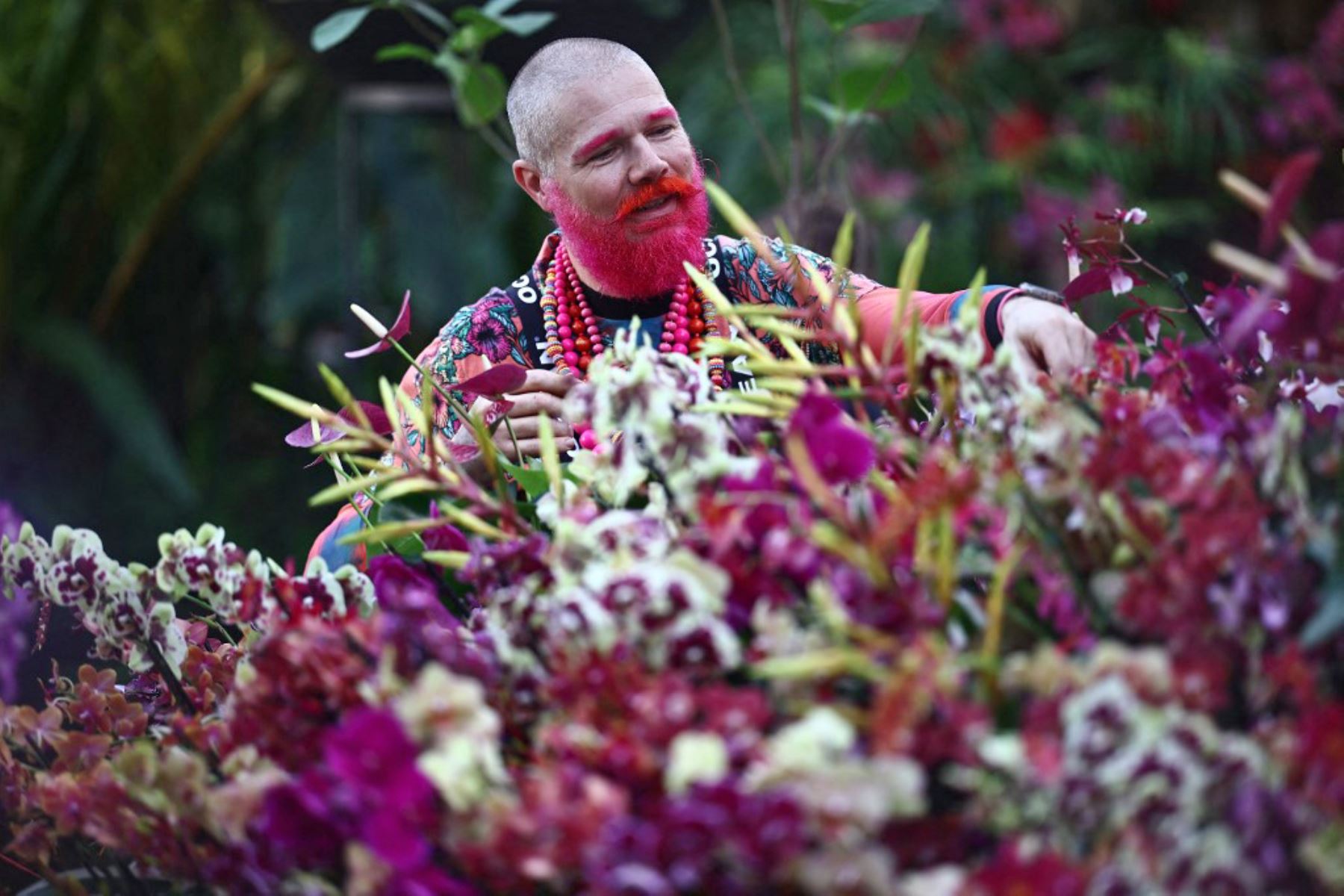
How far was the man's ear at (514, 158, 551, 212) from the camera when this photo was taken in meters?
1.13

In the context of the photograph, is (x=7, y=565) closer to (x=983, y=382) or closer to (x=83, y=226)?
(x=983, y=382)

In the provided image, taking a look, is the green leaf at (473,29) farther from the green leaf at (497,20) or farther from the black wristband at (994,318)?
the black wristband at (994,318)

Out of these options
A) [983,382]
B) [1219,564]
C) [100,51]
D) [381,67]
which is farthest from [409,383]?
[100,51]

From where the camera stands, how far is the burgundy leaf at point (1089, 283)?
2.20 ft

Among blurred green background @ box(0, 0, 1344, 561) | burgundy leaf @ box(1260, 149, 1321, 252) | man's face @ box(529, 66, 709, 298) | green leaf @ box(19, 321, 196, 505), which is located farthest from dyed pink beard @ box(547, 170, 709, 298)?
green leaf @ box(19, 321, 196, 505)

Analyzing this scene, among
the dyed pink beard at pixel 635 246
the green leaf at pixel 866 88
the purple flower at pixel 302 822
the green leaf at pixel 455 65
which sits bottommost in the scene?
the purple flower at pixel 302 822

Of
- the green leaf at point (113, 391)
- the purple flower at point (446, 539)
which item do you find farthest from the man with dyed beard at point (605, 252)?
the green leaf at point (113, 391)

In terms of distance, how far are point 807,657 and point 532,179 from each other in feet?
2.64

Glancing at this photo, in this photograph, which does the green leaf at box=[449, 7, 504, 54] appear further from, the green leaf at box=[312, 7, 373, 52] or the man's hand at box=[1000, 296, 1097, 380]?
the man's hand at box=[1000, 296, 1097, 380]

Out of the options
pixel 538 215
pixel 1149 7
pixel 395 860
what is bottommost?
pixel 395 860

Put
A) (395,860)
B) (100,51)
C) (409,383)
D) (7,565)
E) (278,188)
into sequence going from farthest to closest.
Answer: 1. (278,188)
2. (100,51)
3. (409,383)
4. (7,565)
5. (395,860)

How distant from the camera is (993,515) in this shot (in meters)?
0.45

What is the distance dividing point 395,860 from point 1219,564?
245mm

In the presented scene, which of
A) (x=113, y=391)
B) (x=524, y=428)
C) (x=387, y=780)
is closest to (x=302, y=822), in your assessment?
(x=387, y=780)
